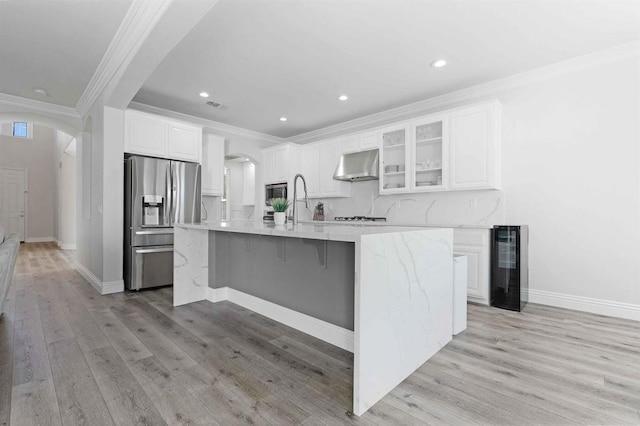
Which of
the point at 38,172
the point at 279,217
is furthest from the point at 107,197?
the point at 38,172

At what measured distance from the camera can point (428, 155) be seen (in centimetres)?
407

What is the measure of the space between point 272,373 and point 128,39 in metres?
2.86

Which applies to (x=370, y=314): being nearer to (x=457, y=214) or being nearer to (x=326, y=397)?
(x=326, y=397)

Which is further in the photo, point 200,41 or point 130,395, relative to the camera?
point 200,41

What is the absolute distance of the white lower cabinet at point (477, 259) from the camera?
3.33 metres

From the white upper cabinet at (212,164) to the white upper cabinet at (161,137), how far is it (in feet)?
1.78

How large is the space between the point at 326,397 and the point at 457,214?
10.1 feet

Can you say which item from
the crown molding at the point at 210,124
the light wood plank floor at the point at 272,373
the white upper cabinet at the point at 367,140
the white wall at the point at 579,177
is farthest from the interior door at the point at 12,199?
the white wall at the point at 579,177

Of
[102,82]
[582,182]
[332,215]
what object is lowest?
[332,215]

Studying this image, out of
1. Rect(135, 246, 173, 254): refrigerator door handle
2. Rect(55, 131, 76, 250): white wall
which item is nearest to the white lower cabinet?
Rect(135, 246, 173, 254): refrigerator door handle

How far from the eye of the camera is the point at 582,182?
3.17 m

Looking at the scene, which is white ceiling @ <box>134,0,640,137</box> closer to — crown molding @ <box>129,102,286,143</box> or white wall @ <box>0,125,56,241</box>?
crown molding @ <box>129,102,286,143</box>

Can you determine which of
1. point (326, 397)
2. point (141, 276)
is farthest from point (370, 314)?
point (141, 276)

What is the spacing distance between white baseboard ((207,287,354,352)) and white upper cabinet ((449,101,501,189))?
2.43 metres
